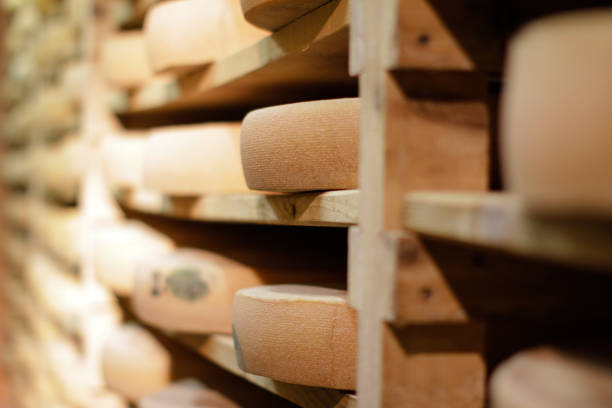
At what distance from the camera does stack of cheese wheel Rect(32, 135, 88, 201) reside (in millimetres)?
2139

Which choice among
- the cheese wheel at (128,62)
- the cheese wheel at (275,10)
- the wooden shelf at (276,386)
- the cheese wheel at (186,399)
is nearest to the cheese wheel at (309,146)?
the cheese wheel at (275,10)

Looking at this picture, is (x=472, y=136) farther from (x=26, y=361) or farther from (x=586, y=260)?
(x=26, y=361)

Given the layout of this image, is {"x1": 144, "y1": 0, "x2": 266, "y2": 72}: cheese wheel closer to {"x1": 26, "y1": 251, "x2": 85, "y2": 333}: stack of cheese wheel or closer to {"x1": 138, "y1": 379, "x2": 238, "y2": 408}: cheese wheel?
{"x1": 138, "y1": 379, "x2": 238, "y2": 408}: cheese wheel

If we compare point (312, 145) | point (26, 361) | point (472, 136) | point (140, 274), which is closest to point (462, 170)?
point (472, 136)

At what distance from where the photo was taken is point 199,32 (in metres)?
1.29

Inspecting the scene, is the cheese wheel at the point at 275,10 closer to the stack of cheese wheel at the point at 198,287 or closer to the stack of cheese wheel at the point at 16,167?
the stack of cheese wheel at the point at 198,287

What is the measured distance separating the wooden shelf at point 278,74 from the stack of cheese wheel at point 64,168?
477mm

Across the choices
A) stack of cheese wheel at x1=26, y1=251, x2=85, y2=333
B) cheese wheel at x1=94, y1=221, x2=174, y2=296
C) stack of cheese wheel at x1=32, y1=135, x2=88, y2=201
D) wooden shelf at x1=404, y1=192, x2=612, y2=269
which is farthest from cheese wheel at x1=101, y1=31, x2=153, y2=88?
wooden shelf at x1=404, y1=192, x2=612, y2=269

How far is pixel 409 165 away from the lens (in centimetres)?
76

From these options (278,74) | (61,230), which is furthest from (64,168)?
(278,74)

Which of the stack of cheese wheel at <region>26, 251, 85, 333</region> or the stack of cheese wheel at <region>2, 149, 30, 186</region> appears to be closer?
the stack of cheese wheel at <region>26, 251, 85, 333</region>

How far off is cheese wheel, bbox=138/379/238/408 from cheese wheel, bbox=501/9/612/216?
97cm

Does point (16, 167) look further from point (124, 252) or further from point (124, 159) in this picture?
point (124, 252)

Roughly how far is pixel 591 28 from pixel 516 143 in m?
0.10
